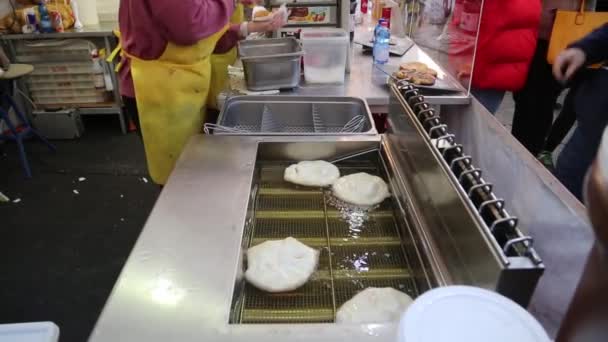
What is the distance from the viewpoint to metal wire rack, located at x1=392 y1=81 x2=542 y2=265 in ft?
2.15

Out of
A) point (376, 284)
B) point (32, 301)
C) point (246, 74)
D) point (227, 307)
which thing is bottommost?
point (32, 301)

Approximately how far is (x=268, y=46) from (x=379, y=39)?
0.63 meters

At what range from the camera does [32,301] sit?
2020 millimetres

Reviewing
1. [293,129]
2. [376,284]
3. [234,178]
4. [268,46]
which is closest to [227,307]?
[376,284]

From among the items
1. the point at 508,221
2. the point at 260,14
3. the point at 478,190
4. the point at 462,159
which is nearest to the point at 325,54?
the point at 260,14

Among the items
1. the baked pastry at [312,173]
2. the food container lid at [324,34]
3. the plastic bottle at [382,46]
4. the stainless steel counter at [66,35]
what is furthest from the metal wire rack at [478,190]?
the stainless steel counter at [66,35]

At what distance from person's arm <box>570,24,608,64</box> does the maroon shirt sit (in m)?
1.40

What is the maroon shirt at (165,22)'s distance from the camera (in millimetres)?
1528

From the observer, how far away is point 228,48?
208 cm

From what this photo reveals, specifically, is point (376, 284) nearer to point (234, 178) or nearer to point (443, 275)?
point (443, 275)

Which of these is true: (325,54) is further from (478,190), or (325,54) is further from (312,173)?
(478,190)

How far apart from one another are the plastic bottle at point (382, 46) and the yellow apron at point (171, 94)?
91cm

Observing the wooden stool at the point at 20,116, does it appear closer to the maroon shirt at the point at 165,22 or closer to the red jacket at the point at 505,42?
the maroon shirt at the point at 165,22

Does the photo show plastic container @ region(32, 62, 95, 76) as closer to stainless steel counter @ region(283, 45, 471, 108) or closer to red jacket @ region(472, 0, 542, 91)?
stainless steel counter @ region(283, 45, 471, 108)
